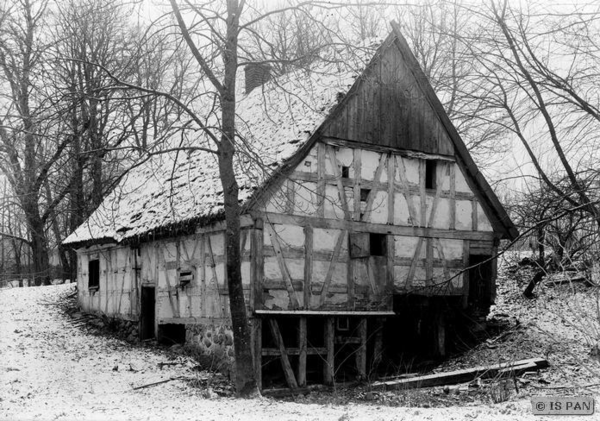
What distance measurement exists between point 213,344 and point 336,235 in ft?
11.6

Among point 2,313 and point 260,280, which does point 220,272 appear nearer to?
point 260,280

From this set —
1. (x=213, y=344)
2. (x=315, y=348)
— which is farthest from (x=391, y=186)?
(x=213, y=344)

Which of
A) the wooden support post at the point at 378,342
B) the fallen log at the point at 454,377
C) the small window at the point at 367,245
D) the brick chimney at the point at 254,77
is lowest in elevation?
the fallen log at the point at 454,377

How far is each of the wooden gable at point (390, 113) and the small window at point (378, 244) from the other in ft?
7.00

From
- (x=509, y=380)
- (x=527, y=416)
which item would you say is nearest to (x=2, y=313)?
(x=509, y=380)

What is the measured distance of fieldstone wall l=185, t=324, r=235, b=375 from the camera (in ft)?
47.4

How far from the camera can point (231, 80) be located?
11.8 m

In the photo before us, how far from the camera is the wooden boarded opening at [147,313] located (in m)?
18.7

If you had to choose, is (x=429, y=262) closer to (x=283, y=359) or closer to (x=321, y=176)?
(x=321, y=176)

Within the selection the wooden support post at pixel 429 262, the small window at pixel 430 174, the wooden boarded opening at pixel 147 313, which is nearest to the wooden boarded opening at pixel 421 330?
the wooden support post at pixel 429 262

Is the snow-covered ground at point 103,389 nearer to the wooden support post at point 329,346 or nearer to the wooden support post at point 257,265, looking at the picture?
the wooden support post at point 257,265

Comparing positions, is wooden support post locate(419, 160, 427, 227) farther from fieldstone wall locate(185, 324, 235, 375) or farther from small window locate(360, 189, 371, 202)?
fieldstone wall locate(185, 324, 235, 375)

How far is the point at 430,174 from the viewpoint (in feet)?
56.8

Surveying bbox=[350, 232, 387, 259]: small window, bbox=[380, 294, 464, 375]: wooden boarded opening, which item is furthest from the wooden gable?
bbox=[380, 294, 464, 375]: wooden boarded opening
